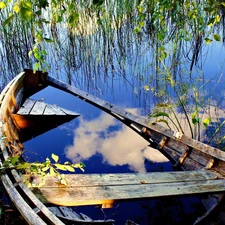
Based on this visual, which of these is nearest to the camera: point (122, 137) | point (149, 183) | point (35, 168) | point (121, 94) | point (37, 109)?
point (35, 168)

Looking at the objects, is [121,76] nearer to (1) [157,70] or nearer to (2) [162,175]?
(1) [157,70]

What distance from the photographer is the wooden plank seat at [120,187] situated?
1.70 metres

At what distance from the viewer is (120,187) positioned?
6.05 feet

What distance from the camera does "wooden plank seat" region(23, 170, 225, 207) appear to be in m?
1.70

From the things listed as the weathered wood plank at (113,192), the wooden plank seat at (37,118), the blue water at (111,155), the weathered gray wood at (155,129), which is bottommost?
the blue water at (111,155)

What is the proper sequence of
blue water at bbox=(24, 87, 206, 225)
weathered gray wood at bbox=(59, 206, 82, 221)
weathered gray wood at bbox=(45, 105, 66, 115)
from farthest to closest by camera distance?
1. weathered gray wood at bbox=(45, 105, 66, 115)
2. blue water at bbox=(24, 87, 206, 225)
3. weathered gray wood at bbox=(59, 206, 82, 221)

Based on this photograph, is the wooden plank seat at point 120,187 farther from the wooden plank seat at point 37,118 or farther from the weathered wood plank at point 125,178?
the wooden plank seat at point 37,118

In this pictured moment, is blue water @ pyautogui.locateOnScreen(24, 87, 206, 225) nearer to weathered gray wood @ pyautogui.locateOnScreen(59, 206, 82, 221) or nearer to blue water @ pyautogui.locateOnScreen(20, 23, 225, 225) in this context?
blue water @ pyautogui.locateOnScreen(20, 23, 225, 225)

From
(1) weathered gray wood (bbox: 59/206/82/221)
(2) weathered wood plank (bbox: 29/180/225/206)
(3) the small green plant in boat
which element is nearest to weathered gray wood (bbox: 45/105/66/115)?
(1) weathered gray wood (bbox: 59/206/82/221)

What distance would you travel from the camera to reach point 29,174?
1.82 metres

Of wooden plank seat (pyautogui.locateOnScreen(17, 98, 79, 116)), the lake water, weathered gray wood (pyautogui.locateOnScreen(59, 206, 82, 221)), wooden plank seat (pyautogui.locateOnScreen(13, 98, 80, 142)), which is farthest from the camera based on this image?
wooden plank seat (pyautogui.locateOnScreen(17, 98, 79, 116))

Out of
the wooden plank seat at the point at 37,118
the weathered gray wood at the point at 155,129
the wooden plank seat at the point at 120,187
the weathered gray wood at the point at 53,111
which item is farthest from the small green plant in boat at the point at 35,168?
the weathered gray wood at the point at 53,111

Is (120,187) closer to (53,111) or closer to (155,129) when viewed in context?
(155,129)

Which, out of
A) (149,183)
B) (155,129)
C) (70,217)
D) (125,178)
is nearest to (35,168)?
(70,217)
